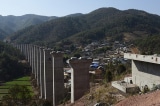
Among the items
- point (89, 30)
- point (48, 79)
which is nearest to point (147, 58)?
point (48, 79)

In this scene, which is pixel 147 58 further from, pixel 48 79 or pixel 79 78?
pixel 48 79

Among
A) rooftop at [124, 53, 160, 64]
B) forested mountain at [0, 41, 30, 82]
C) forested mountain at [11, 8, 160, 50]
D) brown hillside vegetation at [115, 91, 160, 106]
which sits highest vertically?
forested mountain at [11, 8, 160, 50]

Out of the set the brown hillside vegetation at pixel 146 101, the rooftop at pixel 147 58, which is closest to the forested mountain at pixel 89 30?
the rooftop at pixel 147 58

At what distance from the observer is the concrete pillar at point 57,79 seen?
22286 millimetres

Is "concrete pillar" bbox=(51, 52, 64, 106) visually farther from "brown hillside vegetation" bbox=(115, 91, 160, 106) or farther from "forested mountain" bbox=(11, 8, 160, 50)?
"forested mountain" bbox=(11, 8, 160, 50)

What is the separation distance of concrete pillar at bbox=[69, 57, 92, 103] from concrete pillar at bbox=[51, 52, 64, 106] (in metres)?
7.08

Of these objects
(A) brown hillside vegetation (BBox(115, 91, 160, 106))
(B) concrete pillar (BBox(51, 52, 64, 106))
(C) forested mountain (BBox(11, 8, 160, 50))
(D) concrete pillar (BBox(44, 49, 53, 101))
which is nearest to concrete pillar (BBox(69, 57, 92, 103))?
(B) concrete pillar (BBox(51, 52, 64, 106))

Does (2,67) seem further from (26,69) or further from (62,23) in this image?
(62,23)

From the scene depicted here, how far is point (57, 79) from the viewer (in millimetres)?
22453

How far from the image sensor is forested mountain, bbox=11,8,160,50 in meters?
102

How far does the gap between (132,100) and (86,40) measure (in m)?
93.3

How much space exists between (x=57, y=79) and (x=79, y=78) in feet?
24.3

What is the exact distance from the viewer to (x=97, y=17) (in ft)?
489

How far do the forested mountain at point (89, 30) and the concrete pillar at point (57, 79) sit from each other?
7383 cm
